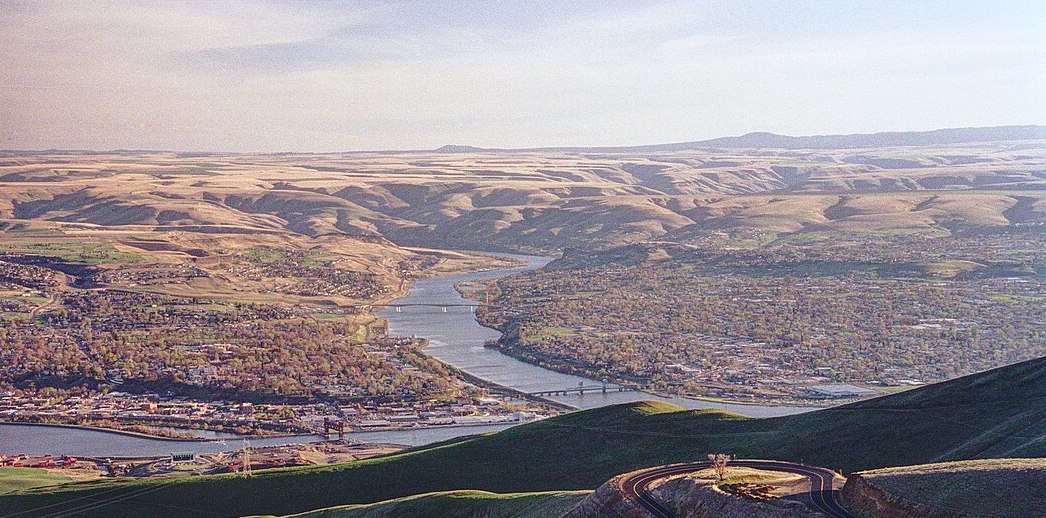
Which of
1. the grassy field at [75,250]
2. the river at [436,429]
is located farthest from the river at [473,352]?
the grassy field at [75,250]

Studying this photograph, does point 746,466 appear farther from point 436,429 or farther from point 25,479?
point 25,479

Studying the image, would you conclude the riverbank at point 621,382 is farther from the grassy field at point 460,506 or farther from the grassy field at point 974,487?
the grassy field at point 974,487

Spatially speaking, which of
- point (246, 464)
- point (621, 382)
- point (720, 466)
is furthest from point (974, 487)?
point (621, 382)

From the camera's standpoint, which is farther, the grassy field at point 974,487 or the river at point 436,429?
the river at point 436,429

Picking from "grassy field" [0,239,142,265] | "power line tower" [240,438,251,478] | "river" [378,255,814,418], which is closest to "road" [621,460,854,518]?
"power line tower" [240,438,251,478]

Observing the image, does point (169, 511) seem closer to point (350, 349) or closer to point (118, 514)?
point (118, 514)

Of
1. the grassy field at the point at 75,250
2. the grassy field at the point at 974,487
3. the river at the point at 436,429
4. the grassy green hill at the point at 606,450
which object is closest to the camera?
the grassy field at the point at 974,487
